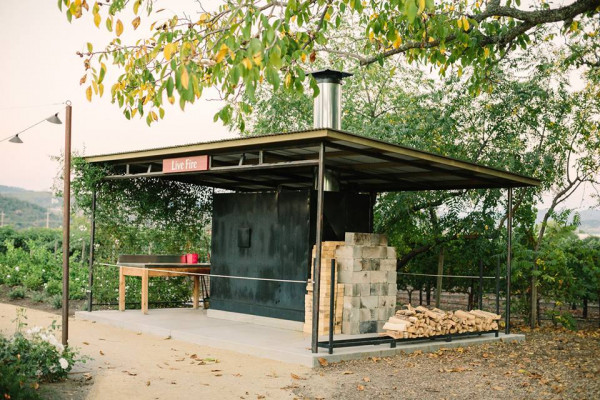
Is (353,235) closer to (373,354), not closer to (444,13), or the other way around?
(373,354)

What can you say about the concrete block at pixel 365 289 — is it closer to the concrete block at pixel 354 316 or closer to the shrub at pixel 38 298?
the concrete block at pixel 354 316

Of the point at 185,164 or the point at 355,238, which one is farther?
the point at 185,164

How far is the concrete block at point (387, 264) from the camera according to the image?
33.6ft

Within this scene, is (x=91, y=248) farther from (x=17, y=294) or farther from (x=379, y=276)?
(x=379, y=276)

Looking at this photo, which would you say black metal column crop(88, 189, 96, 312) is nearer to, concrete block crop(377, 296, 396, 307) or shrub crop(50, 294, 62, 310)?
shrub crop(50, 294, 62, 310)

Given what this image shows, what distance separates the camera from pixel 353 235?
980 cm

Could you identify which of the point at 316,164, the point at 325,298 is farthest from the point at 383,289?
the point at 316,164

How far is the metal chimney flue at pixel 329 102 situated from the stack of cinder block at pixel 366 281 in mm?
1785

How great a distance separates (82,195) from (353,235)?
18.0 feet

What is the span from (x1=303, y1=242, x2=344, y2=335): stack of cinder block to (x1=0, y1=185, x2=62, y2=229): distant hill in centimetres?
2993

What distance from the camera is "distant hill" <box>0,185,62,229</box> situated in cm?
3784

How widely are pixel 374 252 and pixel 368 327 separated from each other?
110cm

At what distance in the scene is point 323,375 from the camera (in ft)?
25.0

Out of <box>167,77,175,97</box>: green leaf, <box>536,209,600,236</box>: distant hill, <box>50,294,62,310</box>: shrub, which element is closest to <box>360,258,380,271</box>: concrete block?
<box>167,77,175,97</box>: green leaf
